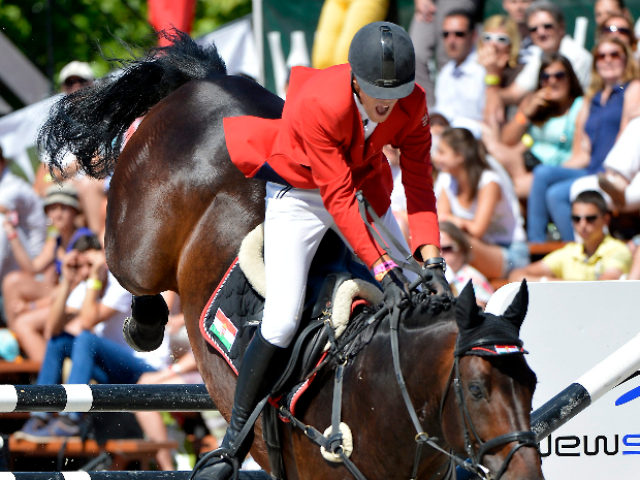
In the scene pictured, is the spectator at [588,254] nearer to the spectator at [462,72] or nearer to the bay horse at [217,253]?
the spectator at [462,72]

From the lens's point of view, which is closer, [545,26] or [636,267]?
[636,267]

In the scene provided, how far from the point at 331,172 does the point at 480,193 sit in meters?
3.30

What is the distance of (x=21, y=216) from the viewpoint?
680 cm

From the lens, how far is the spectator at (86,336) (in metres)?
5.76

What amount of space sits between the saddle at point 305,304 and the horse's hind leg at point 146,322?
0.79 meters

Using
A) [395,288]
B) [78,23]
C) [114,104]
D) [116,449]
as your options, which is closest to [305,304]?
[395,288]

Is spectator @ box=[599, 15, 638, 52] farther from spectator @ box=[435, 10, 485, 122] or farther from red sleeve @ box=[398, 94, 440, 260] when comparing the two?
red sleeve @ box=[398, 94, 440, 260]

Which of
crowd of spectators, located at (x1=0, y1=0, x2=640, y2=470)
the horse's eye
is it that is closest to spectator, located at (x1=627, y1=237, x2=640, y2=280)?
crowd of spectators, located at (x1=0, y1=0, x2=640, y2=470)

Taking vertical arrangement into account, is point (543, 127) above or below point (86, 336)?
above

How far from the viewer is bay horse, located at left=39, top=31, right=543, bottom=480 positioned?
2.43 m

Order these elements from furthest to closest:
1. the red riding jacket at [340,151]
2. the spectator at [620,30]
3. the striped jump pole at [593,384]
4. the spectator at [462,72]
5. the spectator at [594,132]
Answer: the spectator at [462,72] → the spectator at [620,30] → the spectator at [594,132] → the striped jump pole at [593,384] → the red riding jacket at [340,151]

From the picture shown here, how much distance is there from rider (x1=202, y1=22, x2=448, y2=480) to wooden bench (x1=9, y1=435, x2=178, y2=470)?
2.51 meters

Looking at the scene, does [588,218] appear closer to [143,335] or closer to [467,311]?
[143,335]

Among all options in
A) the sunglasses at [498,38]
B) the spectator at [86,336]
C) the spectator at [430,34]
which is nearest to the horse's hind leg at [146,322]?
the spectator at [86,336]
